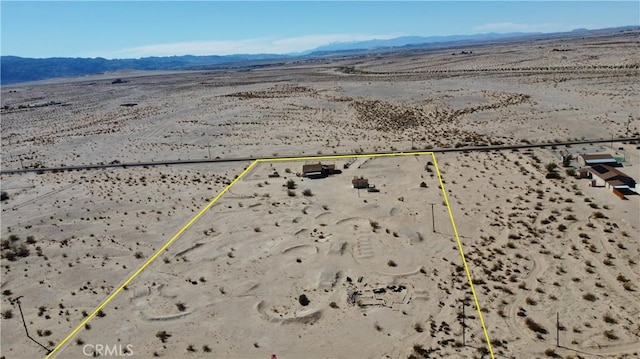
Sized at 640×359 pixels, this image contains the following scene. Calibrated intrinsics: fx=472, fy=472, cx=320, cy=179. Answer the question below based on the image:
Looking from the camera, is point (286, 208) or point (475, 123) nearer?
point (286, 208)

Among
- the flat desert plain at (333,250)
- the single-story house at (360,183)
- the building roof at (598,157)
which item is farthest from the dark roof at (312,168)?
the building roof at (598,157)

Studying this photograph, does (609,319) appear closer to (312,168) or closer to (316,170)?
(316,170)

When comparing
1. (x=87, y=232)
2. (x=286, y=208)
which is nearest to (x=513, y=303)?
(x=286, y=208)

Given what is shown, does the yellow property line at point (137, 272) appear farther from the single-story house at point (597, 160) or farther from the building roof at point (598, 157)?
the building roof at point (598, 157)

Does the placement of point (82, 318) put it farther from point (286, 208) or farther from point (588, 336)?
point (588, 336)

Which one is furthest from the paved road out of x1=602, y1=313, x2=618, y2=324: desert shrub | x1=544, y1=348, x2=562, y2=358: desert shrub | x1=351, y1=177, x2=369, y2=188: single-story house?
x1=544, y1=348, x2=562, y2=358: desert shrub
